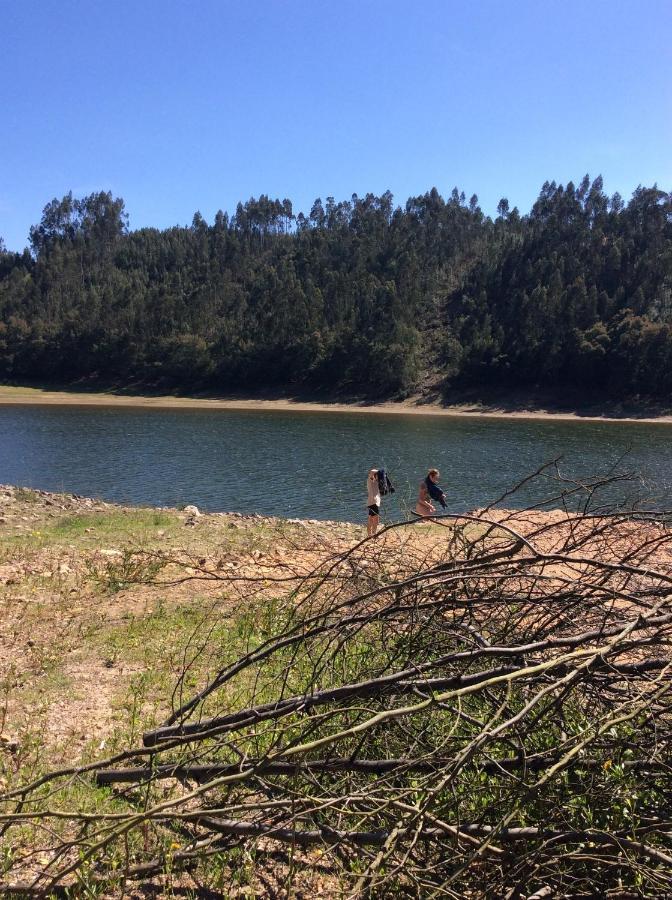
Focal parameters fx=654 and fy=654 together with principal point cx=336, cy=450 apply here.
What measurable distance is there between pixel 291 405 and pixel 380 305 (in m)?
22.5

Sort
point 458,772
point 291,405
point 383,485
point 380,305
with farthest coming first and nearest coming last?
point 380,305 → point 291,405 → point 383,485 → point 458,772

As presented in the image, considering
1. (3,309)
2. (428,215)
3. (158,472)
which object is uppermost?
(428,215)

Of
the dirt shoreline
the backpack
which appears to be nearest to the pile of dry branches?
the backpack

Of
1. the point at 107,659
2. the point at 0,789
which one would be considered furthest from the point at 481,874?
the point at 107,659

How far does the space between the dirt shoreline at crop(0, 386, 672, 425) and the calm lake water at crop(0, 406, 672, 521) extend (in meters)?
6.75

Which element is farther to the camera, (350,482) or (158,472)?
(158,472)

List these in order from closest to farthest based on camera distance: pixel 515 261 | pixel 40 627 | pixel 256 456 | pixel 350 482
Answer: pixel 40 627 < pixel 350 482 < pixel 256 456 < pixel 515 261

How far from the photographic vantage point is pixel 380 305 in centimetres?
8738

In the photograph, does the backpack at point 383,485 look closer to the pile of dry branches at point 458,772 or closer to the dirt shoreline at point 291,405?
the pile of dry branches at point 458,772

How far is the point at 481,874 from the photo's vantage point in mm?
2328

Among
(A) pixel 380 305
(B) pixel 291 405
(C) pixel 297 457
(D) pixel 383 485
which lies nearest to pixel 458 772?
(D) pixel 383 485

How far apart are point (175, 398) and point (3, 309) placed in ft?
158

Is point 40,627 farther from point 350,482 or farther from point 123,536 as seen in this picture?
point 350,482

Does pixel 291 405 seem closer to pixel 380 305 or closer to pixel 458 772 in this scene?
pixel 380 305
